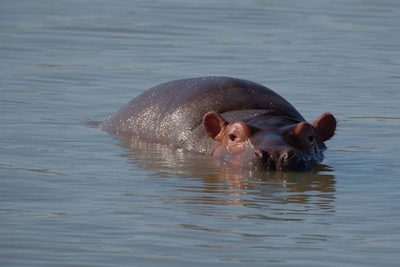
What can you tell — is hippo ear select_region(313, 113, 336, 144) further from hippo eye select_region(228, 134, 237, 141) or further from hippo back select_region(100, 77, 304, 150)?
hippo eye select_region(228, 134, 237, 141)

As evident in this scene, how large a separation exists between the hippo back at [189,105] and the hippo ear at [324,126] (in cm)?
44

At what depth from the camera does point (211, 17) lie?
2086 centimetres

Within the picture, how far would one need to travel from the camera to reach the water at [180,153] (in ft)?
22.0

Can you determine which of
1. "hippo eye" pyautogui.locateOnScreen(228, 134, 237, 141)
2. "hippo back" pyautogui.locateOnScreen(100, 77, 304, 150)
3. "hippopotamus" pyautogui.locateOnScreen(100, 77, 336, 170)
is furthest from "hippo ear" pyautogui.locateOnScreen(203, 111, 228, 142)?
"hippo back" pyautogui.locateOnScreen(100, 77, 304, 150)

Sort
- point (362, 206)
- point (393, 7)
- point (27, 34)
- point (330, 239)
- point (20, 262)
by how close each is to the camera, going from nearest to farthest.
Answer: point (20, 262) < point (330, 239) < point (362, 206) < point (27, 34) < point (393, 7)

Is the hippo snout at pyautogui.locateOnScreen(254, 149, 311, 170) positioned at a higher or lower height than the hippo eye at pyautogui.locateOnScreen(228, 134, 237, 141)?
lower

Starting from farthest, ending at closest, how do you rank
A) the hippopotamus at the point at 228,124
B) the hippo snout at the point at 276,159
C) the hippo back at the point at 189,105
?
the hippo back at the point at 189,105, the hippopotamus at the point at 228,124, the hippo snout at the point at 276,159

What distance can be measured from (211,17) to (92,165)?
1167 centimetres

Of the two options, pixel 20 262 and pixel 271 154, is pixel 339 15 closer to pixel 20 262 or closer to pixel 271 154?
pixel 271 154

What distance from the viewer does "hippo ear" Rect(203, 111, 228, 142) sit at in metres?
9.98

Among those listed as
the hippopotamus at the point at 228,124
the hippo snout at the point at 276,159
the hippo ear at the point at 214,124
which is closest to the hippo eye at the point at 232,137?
the hippopotamus at the point at 228,124

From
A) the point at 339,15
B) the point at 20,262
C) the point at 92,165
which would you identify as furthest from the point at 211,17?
the point at 20,262

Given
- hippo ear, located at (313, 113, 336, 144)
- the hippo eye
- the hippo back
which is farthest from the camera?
the hippo back

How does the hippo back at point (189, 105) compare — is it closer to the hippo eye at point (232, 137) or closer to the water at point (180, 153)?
A: the water at point (180, 153)
